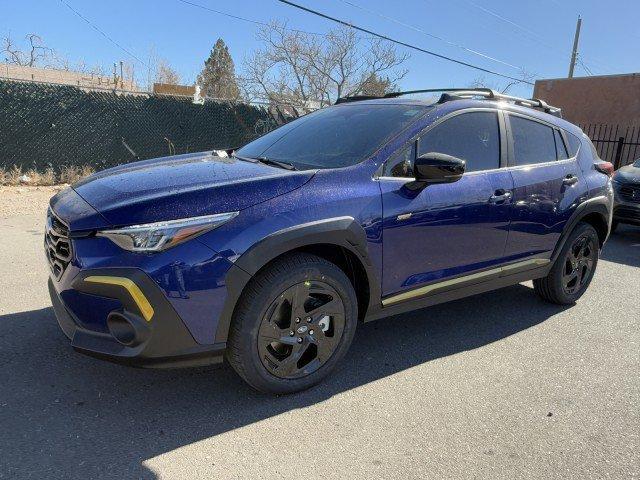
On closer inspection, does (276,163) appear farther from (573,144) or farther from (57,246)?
(573,144)

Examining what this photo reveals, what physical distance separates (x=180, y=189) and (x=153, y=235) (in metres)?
0.35

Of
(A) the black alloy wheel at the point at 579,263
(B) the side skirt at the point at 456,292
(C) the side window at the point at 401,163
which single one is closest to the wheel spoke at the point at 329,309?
(B) the side skirt at the point at 456,292

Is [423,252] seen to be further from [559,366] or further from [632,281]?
[632,281]

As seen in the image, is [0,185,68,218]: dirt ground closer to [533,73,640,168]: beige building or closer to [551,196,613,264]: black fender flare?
[551,196,613,264]: black fender flare

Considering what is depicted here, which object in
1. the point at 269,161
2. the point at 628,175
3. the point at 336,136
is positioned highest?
the point at 628,175

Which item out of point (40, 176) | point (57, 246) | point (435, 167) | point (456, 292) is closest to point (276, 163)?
point (435, 167)

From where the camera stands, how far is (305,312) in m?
2.99

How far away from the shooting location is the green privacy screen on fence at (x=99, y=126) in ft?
34.9

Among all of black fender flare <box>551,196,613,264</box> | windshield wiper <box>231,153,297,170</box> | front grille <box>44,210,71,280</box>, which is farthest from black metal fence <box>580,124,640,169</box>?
front grille <box>44,210,71,280</box>

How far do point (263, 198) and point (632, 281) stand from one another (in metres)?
5.17

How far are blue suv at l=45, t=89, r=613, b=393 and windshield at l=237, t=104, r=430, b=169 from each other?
0.02 m

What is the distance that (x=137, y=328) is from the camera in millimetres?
2484

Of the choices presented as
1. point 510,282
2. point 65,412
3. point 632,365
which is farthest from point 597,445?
point 65,412

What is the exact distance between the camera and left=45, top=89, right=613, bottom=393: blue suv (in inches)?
99.6
